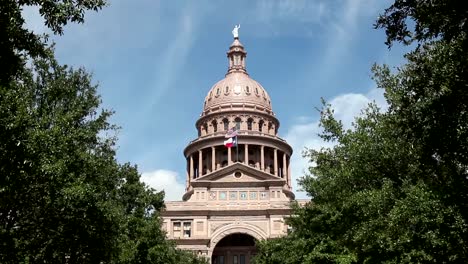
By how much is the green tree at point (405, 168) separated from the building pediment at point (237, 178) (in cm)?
4163

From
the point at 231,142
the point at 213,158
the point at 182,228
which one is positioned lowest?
the point at 182,228

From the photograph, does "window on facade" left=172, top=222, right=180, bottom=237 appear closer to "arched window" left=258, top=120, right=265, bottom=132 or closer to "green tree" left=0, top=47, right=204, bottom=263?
"arched window" left=258, top=120, right=265, bottom=132

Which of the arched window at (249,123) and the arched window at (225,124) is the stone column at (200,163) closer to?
the arched window at (225,124)

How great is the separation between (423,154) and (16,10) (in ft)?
42.9

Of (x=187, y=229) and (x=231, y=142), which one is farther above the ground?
(x=231, y=142)

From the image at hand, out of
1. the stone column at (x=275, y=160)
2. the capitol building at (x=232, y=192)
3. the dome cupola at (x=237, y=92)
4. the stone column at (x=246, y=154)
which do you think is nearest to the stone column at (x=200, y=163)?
the capitol building at (x=232, y=192)

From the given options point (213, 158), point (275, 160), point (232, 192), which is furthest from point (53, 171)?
point (275, 160)

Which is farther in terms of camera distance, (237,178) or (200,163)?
(200,163)

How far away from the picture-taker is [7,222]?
23.9 meters

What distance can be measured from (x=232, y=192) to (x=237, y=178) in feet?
7.35

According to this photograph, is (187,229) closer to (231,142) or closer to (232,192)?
(232,192)

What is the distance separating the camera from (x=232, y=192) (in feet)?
269

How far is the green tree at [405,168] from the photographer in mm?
15734

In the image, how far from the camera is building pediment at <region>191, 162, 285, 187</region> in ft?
269
